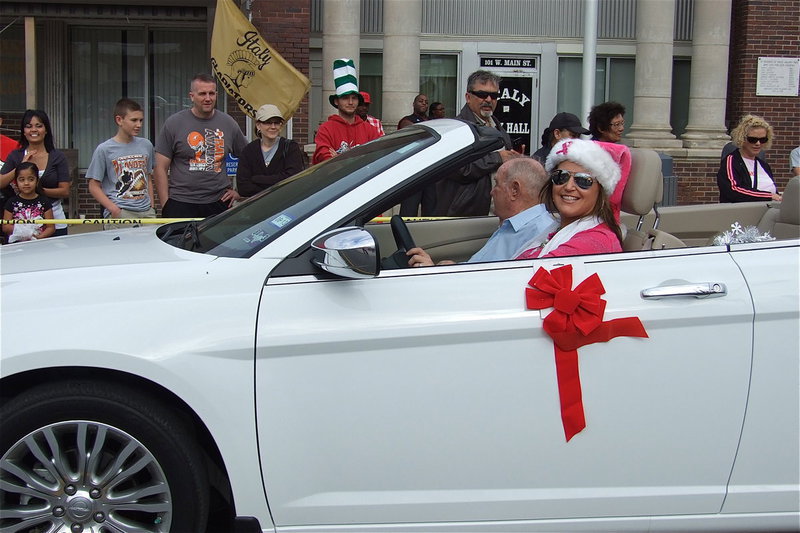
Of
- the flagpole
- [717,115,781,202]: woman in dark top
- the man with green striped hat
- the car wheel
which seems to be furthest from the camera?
the flagpole

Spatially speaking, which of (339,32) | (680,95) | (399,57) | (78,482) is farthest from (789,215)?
(680,95)

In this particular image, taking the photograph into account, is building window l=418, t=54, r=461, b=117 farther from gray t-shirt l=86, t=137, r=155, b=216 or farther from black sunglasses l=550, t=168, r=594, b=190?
black sunglasses l=550, t=168, r=594, b=190

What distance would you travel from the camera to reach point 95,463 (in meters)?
3.02

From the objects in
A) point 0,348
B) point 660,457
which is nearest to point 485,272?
Answer: point 660,457

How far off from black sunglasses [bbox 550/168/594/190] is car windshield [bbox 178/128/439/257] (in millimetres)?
575

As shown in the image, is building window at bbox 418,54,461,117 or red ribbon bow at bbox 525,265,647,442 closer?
red ribbon bow at bbox 525,265,647,442

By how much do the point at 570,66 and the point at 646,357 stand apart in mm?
13141

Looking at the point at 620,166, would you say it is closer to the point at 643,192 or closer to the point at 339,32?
the point at 643,192

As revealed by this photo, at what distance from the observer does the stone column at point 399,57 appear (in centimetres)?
1338

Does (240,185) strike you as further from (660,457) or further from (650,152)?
(660,457)

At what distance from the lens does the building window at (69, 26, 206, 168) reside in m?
14.6

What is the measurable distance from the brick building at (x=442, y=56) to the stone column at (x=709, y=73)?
0.06 ft

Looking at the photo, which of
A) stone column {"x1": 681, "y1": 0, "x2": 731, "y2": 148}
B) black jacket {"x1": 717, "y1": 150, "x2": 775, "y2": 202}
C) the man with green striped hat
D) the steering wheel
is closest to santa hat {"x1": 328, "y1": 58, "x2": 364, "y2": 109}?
the man with green striped hat

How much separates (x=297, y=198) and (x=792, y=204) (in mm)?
2309
